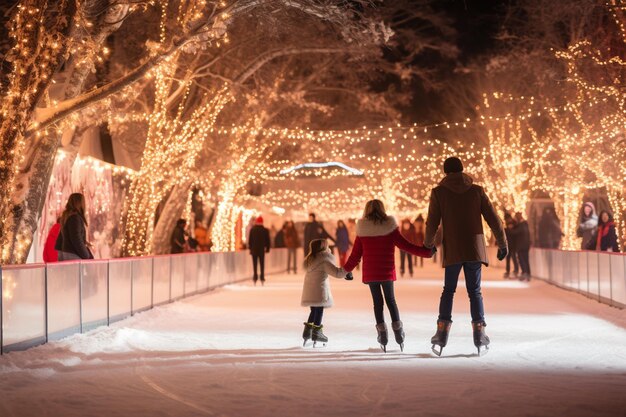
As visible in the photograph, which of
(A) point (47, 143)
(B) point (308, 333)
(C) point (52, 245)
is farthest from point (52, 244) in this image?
(B) point (308, 333)

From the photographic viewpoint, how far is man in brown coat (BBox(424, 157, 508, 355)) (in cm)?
1131

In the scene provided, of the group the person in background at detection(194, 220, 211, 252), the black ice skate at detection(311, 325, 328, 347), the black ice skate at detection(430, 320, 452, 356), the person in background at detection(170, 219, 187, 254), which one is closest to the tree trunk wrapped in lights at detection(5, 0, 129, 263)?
the black ice skate at detection(311, 325, 328, 347)

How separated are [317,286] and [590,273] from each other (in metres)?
9.42

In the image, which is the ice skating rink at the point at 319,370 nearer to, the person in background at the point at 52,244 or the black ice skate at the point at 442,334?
the black ice skate at the point at 442,334

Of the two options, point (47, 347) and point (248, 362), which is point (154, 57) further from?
point (248, 362)

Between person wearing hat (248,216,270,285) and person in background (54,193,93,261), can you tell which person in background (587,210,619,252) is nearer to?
person wearing hat (248,216,270,285)

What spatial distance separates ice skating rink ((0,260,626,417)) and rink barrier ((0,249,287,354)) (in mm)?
247

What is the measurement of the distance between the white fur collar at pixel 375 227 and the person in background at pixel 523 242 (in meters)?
15.4

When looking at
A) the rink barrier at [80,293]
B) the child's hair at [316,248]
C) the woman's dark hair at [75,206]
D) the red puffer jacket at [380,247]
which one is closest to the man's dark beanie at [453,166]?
the red puffer jacket at [380,247]

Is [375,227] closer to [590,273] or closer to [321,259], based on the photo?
[321,259]

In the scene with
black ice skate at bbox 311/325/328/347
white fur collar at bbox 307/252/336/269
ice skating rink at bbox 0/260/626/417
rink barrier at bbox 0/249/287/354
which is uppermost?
white fur collar at bbox 307/252/336/269

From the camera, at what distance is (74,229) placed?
1602cm

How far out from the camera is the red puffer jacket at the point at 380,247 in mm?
11953

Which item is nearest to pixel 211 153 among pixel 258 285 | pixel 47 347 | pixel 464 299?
pixel 258 285
